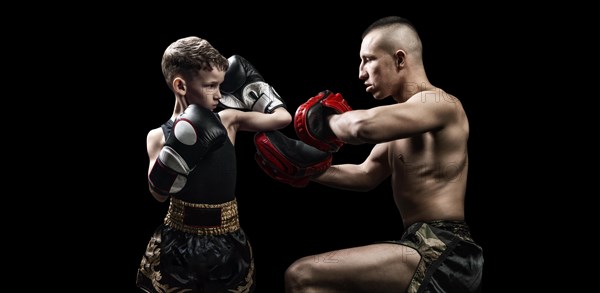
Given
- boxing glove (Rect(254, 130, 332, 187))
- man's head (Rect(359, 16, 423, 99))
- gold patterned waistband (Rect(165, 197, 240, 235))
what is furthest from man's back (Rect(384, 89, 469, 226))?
gold patterned waistband (Rect(165, 197, 240, 235))

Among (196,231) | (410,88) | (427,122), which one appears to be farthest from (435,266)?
(196,231)

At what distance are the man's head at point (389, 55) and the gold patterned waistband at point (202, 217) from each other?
99cm

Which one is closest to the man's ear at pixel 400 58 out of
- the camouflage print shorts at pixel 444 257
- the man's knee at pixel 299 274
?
the camouflage print shorts at pixel 444 257

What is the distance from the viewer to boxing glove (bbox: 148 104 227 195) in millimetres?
3605

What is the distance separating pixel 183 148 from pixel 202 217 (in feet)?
1.27

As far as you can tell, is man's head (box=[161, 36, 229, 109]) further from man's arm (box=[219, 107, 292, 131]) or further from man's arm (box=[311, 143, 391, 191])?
man's arm (box=[311, 143, 391, 191])

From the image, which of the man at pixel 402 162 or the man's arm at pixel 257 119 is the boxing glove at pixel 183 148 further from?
the man at pixel 402 162

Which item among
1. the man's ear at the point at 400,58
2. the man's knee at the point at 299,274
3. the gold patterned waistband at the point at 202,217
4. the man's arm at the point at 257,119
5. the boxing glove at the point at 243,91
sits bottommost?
the man's knee at the point at 299,274

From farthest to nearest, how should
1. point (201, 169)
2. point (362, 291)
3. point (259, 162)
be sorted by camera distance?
point (259, 162) < point (201, 169) < point (362, 291)

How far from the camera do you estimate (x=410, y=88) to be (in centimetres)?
384

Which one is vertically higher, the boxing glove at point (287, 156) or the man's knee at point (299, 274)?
the boxing glove at point (287, 156)

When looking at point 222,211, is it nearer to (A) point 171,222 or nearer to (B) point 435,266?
(A) point 171,222

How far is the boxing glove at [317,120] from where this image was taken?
3666mm

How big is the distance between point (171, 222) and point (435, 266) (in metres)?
1.36
